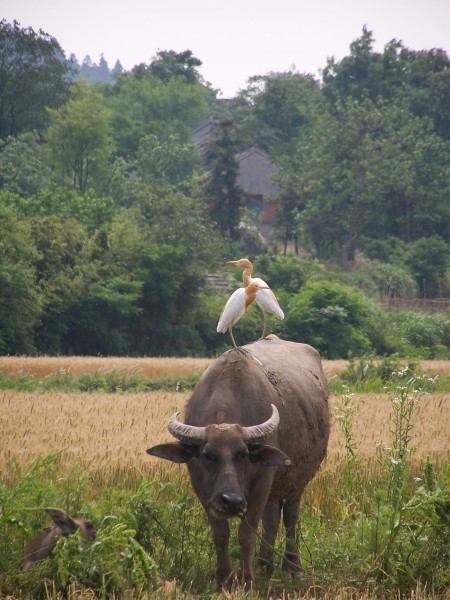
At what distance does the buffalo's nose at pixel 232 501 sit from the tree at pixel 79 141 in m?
46.1

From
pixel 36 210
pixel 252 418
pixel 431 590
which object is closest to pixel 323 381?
pixel 252 418

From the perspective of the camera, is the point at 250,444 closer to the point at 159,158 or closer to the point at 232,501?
the point at 232,501

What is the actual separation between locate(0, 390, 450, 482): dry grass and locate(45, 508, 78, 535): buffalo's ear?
2623 mm

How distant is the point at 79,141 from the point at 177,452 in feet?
152

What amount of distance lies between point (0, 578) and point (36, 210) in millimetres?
31483

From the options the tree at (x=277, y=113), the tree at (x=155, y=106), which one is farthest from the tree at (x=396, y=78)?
the tree at (x=155, y=106)

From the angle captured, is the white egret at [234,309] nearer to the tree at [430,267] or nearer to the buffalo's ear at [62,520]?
the buffalo's ear at [62,520]

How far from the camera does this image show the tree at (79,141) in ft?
168

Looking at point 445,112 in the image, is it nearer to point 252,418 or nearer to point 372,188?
point 372,188

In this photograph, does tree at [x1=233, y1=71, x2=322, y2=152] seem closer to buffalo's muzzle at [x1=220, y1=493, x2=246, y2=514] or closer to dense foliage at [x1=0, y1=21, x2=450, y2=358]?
dense foliage at [x1=0, y1=21, x2=450, y2=358]

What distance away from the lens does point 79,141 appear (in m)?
51.8

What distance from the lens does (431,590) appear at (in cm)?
656

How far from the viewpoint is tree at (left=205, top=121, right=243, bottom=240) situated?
4547cm

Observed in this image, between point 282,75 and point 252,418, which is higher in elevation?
point 282,75
